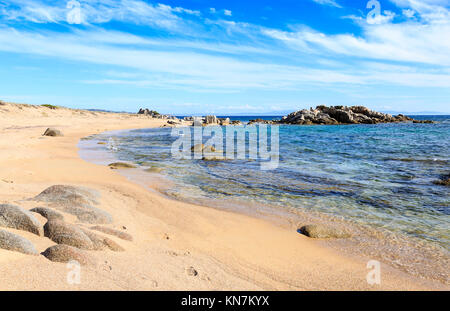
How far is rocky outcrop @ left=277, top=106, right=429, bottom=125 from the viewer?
64.8 meters

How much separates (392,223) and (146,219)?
555 centimetres

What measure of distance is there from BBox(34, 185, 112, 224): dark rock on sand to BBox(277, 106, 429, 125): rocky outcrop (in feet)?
207

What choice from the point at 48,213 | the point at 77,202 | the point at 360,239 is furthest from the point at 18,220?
the point at 360,239

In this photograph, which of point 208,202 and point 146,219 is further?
point 208,202

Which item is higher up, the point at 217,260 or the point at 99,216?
the point at 99,216

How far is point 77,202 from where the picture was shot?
243 inches

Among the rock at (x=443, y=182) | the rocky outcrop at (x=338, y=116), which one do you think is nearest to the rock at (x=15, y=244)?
the rock at (x=443, y=182)

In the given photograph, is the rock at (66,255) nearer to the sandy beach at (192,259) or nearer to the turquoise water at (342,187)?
the sandy beach at (192,259)

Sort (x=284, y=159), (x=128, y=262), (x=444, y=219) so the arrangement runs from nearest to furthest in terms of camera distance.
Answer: (x=128, y=262) → (x=444, y=219) → (x=284, y=159)

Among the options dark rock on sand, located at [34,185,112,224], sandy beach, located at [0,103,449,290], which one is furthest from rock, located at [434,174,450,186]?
dark rock on sand, located at [34,185,112,224]

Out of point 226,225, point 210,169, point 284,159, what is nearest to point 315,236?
point 226,225
